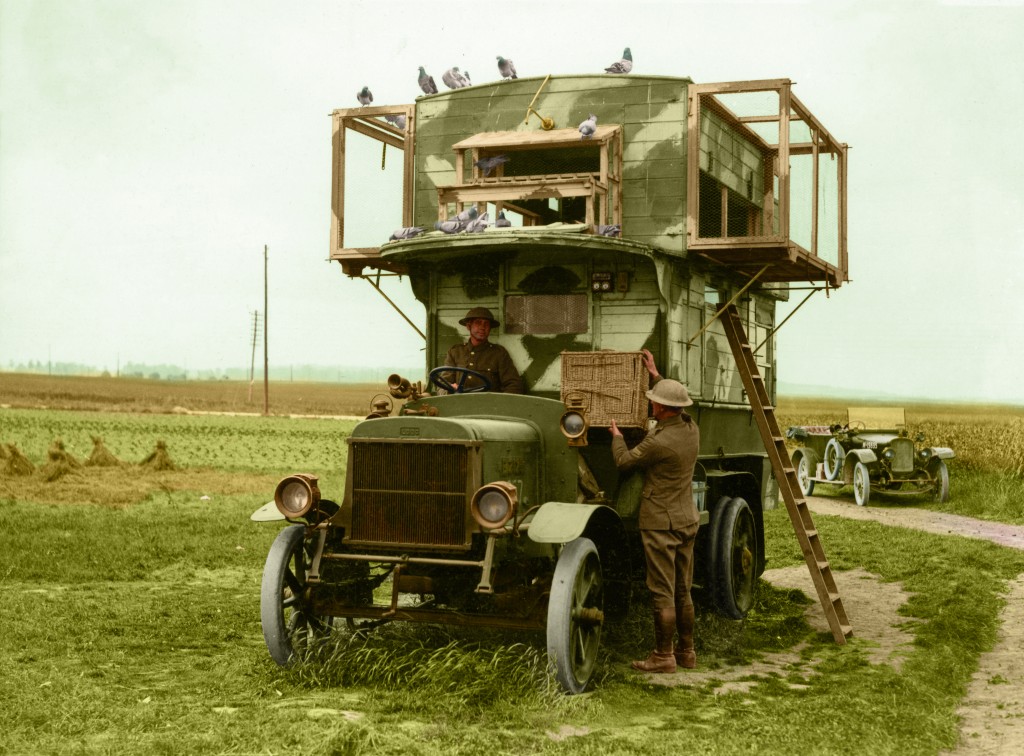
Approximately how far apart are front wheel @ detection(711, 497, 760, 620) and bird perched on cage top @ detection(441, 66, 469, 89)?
440 cm

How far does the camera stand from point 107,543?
45.3ft

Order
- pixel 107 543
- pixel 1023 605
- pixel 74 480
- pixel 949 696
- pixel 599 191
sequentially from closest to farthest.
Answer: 1. pixel 949 696
2. pixel 599 191
3. pixel 1023 605
4. pixel 107 543
5. pixel 74 480

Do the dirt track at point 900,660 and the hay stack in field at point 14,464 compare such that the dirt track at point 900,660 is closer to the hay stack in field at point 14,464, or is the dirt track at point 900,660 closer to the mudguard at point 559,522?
the mudguard at point 559,522

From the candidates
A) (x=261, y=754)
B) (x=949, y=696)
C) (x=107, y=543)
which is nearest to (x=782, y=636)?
(x=949, y=696)

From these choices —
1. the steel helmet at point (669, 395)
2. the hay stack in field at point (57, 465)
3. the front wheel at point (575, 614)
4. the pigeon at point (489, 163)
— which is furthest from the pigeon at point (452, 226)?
the hay stack in field at point (57, 465)

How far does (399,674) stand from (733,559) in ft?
13.1

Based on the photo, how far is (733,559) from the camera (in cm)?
989

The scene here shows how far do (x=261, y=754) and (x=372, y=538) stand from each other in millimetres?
2053

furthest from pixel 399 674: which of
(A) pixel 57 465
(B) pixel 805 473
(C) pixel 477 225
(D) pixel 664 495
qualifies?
(B) pixel 805 473

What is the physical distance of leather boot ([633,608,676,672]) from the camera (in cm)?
776

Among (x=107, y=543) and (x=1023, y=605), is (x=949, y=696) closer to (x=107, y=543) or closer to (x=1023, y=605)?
(x=1023, y=605)

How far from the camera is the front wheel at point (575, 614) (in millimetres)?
6664

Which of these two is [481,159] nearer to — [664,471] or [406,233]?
[406,233]

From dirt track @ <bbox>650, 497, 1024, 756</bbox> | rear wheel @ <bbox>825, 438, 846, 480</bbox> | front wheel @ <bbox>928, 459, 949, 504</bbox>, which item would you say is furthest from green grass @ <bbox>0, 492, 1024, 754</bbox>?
rear wheel @ <bbox>825, 438, 846, 480</bbox>
